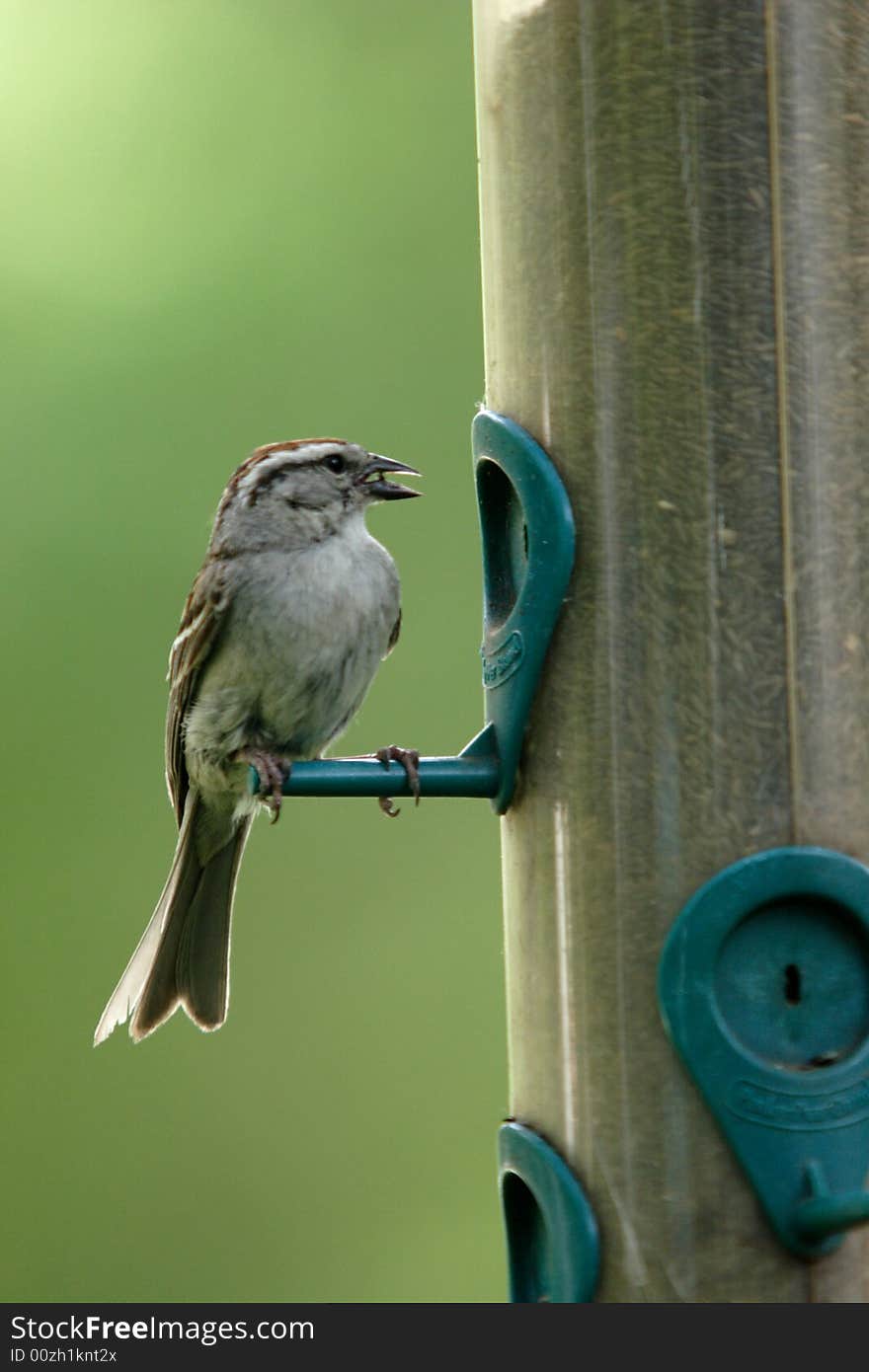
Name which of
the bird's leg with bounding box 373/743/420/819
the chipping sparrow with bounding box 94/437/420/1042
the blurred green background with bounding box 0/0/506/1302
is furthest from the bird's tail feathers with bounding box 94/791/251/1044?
the blurred green background with bounding box 0/0/506/1302

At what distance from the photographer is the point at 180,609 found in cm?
724

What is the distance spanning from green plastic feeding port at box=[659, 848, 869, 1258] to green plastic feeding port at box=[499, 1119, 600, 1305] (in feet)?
1.06

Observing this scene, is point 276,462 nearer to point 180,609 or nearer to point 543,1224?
point 180,609

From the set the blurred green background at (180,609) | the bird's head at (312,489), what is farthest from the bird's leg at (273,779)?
the blurred green background at (180,609)

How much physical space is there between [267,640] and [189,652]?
25 cm

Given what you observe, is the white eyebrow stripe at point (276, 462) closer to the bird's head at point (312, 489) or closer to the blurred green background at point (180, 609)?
the bird's head at point (312, 489)

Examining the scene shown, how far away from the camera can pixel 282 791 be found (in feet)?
14.7

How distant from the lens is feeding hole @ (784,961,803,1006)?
3.83 metres

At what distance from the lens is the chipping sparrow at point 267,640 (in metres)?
5.26

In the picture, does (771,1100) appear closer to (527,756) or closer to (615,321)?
(527,756)

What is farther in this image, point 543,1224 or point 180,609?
point 180,609

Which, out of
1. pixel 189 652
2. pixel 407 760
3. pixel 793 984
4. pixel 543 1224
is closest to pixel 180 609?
pixel 189 652
